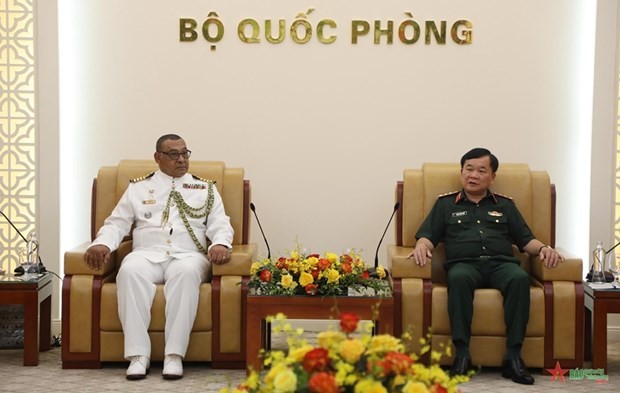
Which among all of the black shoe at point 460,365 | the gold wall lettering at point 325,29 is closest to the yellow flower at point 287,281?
the black shoe at point 460,365

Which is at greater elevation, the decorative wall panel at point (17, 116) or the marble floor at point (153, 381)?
the decorative wall panel at point (17, 116)

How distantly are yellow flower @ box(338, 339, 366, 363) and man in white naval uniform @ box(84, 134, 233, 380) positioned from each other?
2.89m

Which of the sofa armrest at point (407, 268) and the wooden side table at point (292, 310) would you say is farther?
the sofa armrest at point (407, 268)

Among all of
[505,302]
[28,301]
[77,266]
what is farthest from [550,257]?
[28,301]

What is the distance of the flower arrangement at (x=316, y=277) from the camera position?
501 cm

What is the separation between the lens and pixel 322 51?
6402mm

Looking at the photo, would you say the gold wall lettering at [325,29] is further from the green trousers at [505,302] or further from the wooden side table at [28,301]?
the wooden side table at [28,301]

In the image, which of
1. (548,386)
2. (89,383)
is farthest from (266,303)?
(548,386)

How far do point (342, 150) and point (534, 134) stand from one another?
4.34 feet

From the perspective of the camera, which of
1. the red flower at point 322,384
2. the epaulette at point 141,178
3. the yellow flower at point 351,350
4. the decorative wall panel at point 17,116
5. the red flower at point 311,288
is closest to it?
the red flower at point 322,384

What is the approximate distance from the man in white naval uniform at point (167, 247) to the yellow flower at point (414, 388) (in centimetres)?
296

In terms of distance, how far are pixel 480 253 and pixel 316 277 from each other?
109cm

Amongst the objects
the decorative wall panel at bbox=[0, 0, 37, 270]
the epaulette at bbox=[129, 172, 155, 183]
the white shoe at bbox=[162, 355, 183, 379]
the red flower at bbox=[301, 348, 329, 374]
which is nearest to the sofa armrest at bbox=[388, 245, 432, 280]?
the white shoe at bbox=[162, 355, 183, 379]

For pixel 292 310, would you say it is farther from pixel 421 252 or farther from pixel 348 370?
pixel 348 370
